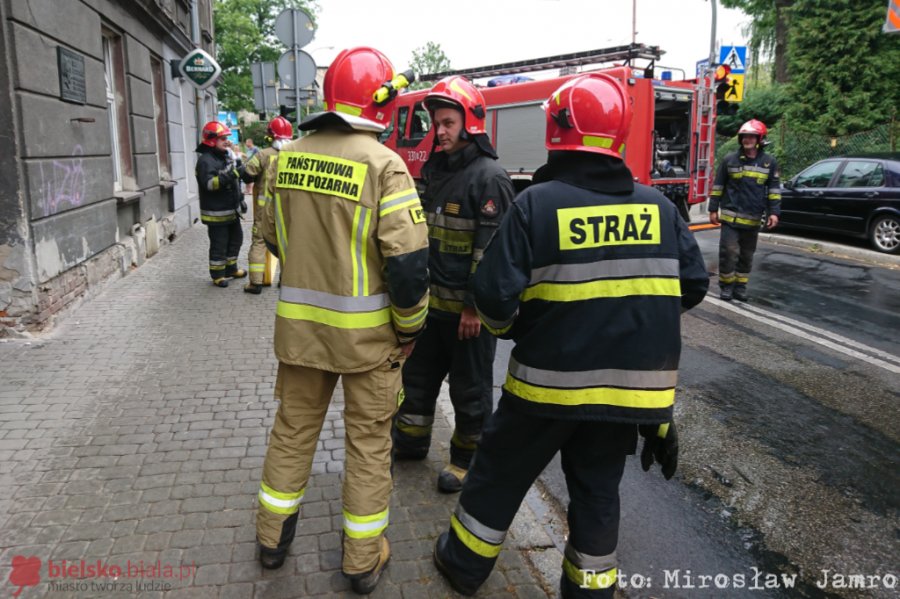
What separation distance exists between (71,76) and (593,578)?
264 inches

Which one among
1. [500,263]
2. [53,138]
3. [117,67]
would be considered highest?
[117,67]

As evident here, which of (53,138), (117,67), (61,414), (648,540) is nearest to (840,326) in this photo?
(648,540)

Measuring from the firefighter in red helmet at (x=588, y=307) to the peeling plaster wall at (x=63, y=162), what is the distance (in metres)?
4.92

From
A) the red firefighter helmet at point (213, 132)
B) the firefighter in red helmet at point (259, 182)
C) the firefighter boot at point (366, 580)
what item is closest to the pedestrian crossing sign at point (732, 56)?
the firefighter in red helmet at point (259, 182)

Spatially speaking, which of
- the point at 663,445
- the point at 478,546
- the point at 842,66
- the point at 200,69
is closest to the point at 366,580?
the point at 478,546

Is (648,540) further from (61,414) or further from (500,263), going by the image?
(61,414)

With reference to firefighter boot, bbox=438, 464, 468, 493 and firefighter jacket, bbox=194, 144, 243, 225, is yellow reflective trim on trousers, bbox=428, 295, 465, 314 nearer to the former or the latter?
firefighter boot, bbox=438, 464, 468, 493

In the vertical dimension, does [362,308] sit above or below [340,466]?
above

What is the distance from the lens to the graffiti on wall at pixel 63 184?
19.4ft

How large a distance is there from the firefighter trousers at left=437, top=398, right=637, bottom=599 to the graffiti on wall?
518 centimetres

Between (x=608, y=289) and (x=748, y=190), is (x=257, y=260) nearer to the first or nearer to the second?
(x=748, y=190)

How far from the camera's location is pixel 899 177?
1096 centimetres

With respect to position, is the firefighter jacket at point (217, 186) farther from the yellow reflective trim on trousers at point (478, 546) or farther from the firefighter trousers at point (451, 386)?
the yellow reflective trim on trousers at point (478, 546)

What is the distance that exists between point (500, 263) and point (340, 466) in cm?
188
